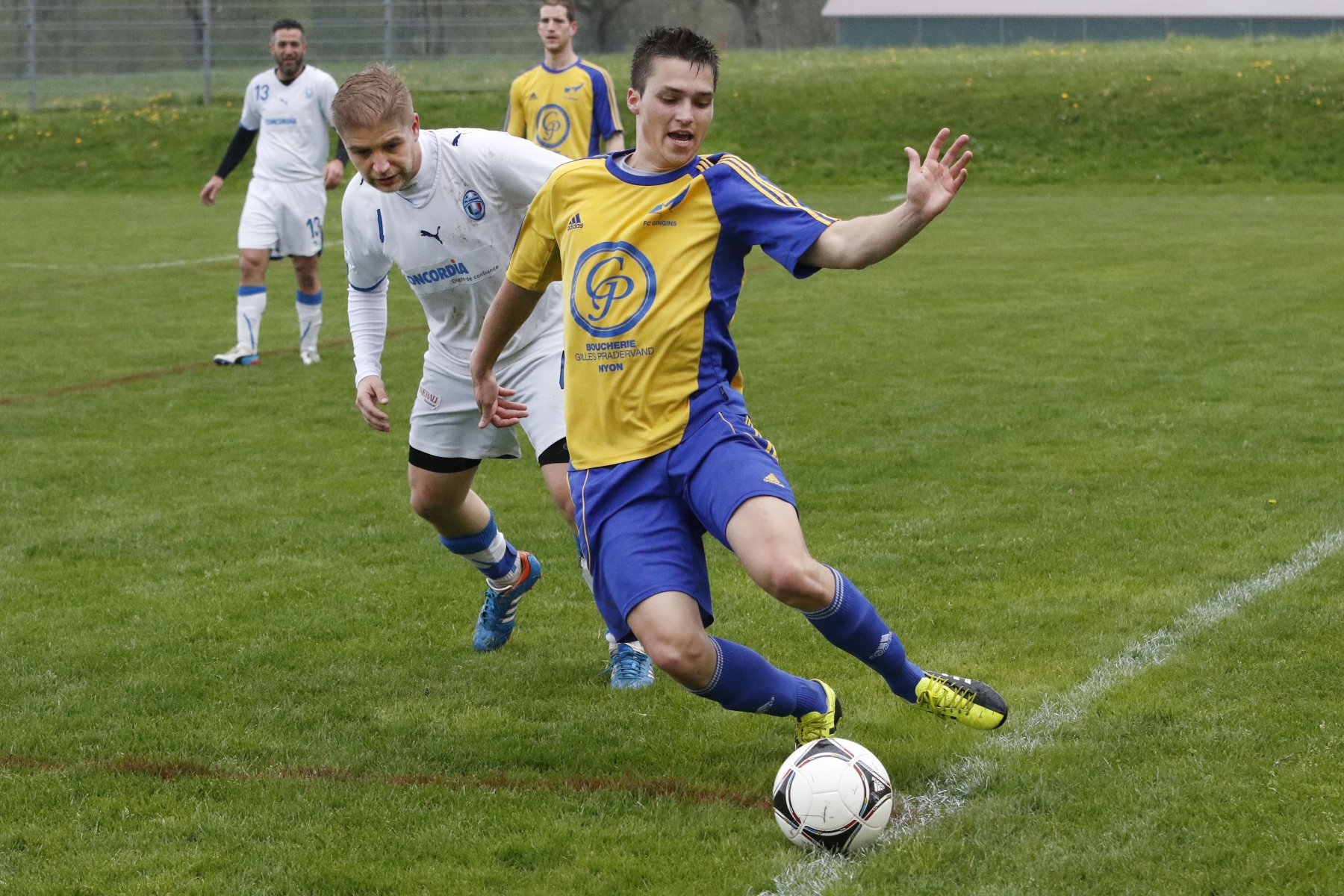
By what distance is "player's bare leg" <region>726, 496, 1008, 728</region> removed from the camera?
3465mm

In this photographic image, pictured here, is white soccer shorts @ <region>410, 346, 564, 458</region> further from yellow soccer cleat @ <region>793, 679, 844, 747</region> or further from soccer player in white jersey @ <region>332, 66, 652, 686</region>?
yellow soccer cleat @ <region>793, 679, 844, 747</region>

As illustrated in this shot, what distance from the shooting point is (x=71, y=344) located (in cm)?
1151

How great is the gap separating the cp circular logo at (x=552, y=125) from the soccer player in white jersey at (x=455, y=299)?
246 inches

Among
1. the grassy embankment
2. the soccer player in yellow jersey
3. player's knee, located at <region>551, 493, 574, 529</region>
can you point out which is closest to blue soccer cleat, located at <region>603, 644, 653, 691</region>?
player's knee, located at <region>551, 493, 574, 529</region>

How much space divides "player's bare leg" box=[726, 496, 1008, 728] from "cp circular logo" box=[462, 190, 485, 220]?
1664 millimetres

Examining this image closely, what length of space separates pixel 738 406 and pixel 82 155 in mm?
27770

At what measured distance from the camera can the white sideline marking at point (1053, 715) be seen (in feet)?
10.9

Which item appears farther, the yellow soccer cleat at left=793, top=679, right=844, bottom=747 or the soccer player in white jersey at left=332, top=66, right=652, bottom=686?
the soccer player in white jersey at left=332, top=66, right=652, bottom=686

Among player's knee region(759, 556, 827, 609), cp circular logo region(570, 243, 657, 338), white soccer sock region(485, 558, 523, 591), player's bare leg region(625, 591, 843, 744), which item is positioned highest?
cp circular logo region(570, 243, 657, 338)

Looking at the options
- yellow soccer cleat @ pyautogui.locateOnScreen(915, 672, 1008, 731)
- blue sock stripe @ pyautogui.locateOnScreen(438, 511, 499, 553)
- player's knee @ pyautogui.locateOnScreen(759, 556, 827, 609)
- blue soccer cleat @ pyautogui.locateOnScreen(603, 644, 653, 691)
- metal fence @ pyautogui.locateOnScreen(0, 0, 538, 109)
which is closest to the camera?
player's knee @ pyautogui.locateOnScreen(759, 556, 827, 609)

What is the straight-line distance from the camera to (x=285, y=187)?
10945mm

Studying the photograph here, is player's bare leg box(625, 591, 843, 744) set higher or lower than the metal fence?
lower

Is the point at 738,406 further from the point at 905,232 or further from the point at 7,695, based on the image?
the point at 7,695

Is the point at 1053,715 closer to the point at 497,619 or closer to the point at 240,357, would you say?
the point at 497,619
